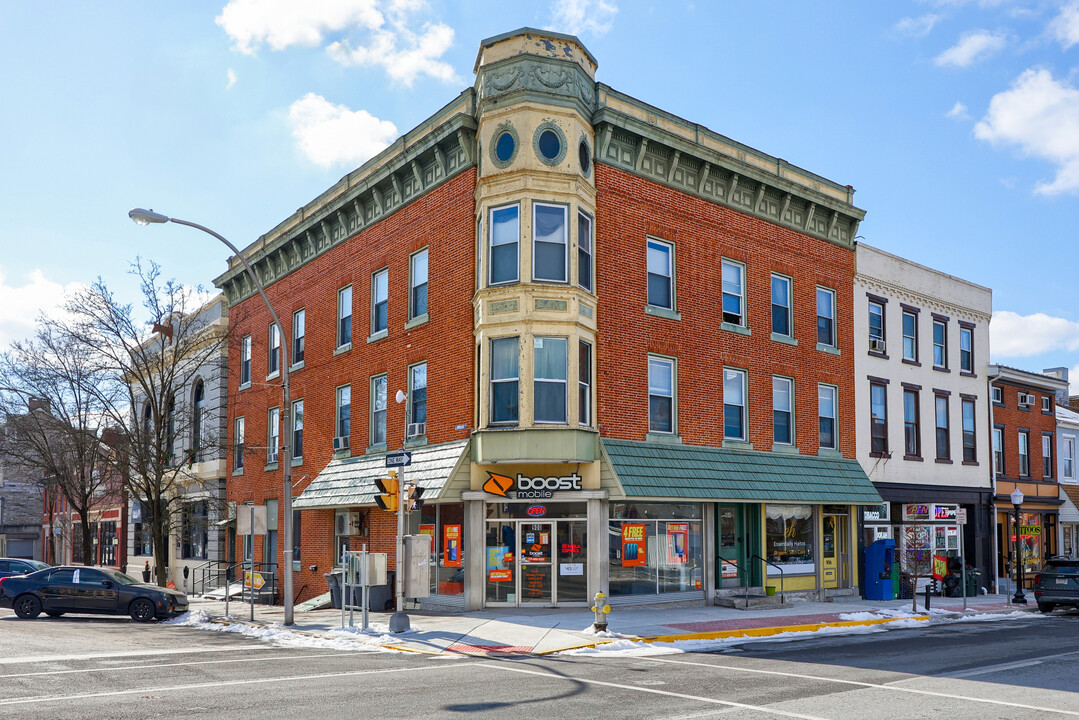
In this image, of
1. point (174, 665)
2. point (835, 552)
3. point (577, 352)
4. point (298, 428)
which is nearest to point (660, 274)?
point (577, 352)

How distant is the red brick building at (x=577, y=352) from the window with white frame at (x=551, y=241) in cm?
5

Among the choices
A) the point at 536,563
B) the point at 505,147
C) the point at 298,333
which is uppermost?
the point at 505,147

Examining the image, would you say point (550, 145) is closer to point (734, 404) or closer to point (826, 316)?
point (734, 404)

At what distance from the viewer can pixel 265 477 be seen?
32844 mm

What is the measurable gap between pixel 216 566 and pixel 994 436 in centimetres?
2986

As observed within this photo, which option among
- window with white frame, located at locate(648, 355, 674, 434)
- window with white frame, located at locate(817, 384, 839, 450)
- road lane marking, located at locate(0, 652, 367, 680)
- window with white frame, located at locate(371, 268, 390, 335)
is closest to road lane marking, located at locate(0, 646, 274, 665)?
road lane marking, located at locate(0, 652, 367, 680)

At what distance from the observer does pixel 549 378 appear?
21.3m

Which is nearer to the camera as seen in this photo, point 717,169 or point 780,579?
point 717,169

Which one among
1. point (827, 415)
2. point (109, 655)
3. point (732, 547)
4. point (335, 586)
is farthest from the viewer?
point (827, 415)

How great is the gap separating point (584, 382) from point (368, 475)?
7.24 m

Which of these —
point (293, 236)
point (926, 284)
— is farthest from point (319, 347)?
point (926, 284)

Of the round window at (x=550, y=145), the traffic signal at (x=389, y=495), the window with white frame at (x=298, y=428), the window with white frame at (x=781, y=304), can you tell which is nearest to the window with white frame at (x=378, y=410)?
the window with white frame at (x=298, y=428)

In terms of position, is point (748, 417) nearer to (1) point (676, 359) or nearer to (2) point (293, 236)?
(1) point (676, 359)

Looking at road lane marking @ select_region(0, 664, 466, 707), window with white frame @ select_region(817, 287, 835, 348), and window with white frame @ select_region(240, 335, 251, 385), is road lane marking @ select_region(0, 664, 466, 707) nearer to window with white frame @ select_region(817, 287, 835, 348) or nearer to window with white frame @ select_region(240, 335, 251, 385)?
window with white frame @ select_region(817, 287, 835, 348)
